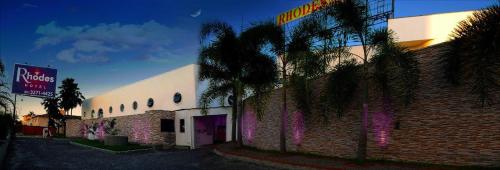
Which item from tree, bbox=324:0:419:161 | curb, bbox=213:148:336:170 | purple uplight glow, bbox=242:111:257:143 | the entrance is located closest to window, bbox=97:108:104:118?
the entrance

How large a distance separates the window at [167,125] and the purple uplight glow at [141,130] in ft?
4.95

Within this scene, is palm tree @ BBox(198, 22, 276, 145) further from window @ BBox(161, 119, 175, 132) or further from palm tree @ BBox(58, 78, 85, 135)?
palm tree @ BBox(58, 78, 85, 135)

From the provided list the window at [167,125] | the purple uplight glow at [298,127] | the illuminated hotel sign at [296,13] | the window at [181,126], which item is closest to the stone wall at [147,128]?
the window at [167,125]

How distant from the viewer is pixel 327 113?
18844mm

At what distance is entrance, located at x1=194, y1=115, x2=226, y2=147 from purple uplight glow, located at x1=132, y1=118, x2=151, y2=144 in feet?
14.7

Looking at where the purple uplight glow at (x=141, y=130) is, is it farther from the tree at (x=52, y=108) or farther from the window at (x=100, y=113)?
the tree at (x=52, y=108)

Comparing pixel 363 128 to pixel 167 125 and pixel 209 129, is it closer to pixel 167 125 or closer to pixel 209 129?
pixel 209 129

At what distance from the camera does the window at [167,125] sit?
1308 inches

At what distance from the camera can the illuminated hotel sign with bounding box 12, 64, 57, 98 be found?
140 feet

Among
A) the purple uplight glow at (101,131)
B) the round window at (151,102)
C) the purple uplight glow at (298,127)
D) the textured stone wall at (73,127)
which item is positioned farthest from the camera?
the textured stone wall at (73,127)

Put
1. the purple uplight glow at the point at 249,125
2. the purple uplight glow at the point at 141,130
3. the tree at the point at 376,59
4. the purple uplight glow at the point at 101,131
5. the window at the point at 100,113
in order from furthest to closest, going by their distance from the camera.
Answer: the window at the point at 100,113, the purple uplight glow at the point at 101,131, the purple uplight glow at the point at 141,130, the purple uplight glow at the point at 249,125, the tree at the point at 376,59

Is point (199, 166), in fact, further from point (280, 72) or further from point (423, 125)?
point (423, 125)

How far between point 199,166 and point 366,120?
7.16m

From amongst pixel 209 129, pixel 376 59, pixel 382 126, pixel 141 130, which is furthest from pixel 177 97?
pixel 376 59
